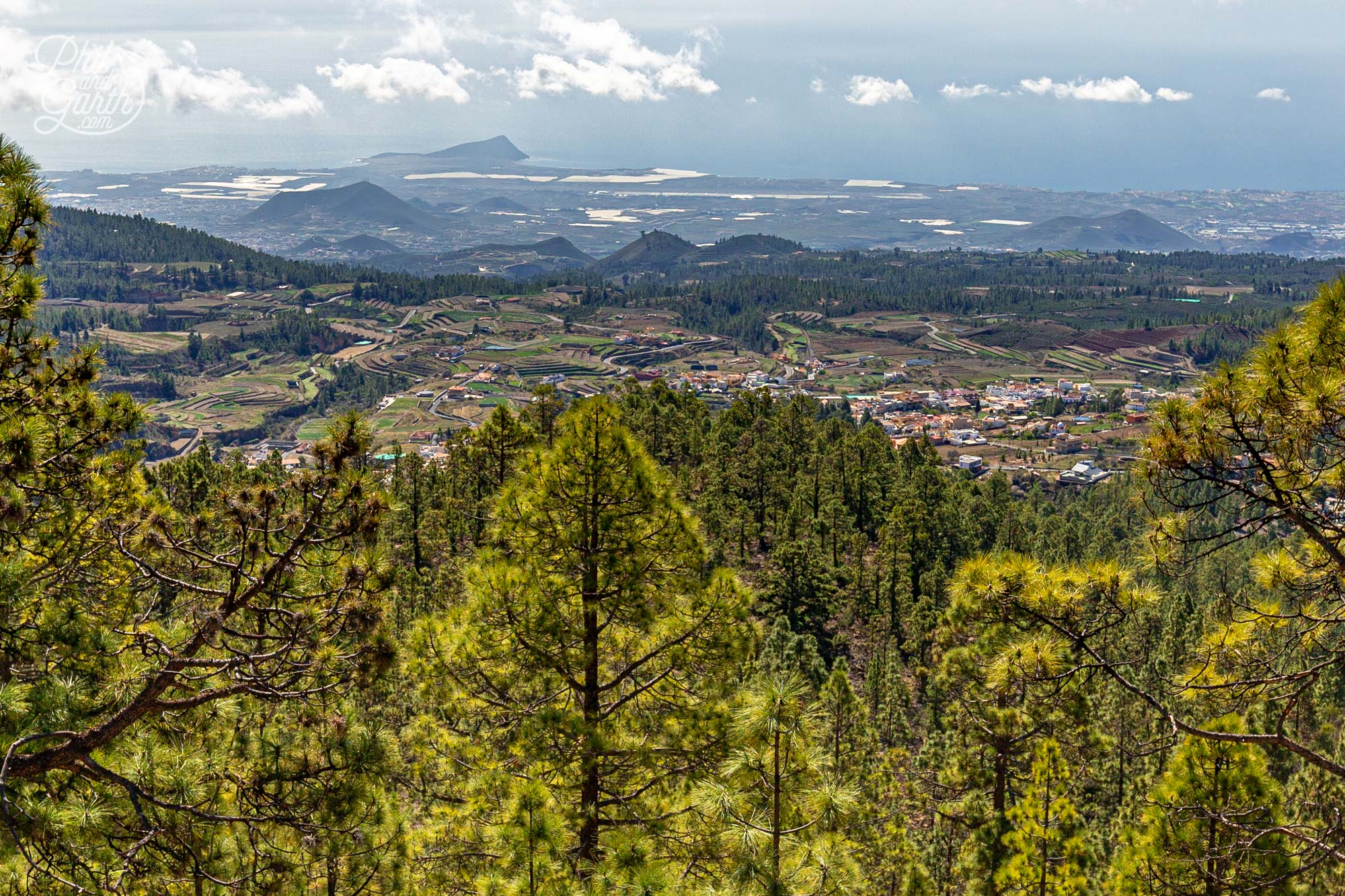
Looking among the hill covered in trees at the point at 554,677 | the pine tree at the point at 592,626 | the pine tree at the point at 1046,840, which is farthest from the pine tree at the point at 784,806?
the pine tree at the point at 1046,840

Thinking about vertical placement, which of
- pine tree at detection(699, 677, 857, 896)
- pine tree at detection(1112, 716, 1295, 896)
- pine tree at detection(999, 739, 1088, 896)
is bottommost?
pine tree at detection(999, 739, 1088, 896)

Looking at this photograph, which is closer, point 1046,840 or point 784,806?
point 784,806

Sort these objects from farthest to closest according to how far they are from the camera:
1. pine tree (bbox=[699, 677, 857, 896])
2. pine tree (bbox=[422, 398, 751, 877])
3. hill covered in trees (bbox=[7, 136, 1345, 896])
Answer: pine tree (bbox=[422, 398, 751, 877]) → pine tree (bbox=[699, 677, 857, 896]) → hill covered in trees (bbox=[7, 136, 1345, 896])

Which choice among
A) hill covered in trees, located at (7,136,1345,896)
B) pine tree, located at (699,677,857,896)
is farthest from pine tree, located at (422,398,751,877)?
pine tree, located at (699,677,857,896)

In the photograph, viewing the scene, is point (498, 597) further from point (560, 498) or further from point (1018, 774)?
point (1018, 774)

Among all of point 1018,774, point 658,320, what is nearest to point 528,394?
point 658,320

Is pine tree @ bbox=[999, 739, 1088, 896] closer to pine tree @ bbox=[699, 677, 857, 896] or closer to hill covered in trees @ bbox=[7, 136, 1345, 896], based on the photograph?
hill covered in trees @ bbox=[7, 136, 1345, 896]

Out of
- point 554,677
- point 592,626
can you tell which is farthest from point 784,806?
point 554,677

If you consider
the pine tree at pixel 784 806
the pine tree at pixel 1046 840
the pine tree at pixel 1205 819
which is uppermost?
the pine tree at pixel 784 806

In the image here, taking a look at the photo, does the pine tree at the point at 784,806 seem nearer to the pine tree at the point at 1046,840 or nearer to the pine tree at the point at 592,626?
the pine tree at the point at 592,626

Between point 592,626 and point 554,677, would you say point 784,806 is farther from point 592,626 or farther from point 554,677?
point 554,677

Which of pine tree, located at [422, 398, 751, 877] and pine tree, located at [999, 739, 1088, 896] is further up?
pine tree, located at [422, 398, 751, 877]

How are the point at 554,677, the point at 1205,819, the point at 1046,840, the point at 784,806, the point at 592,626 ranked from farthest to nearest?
the point at 1046,840
the point at 1205,819
the point at 554,677
the point at 592,626
the point at 784,806

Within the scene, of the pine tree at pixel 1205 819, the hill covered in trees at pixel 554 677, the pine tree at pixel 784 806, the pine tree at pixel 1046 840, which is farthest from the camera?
the pine tree at pixel 1046 840
